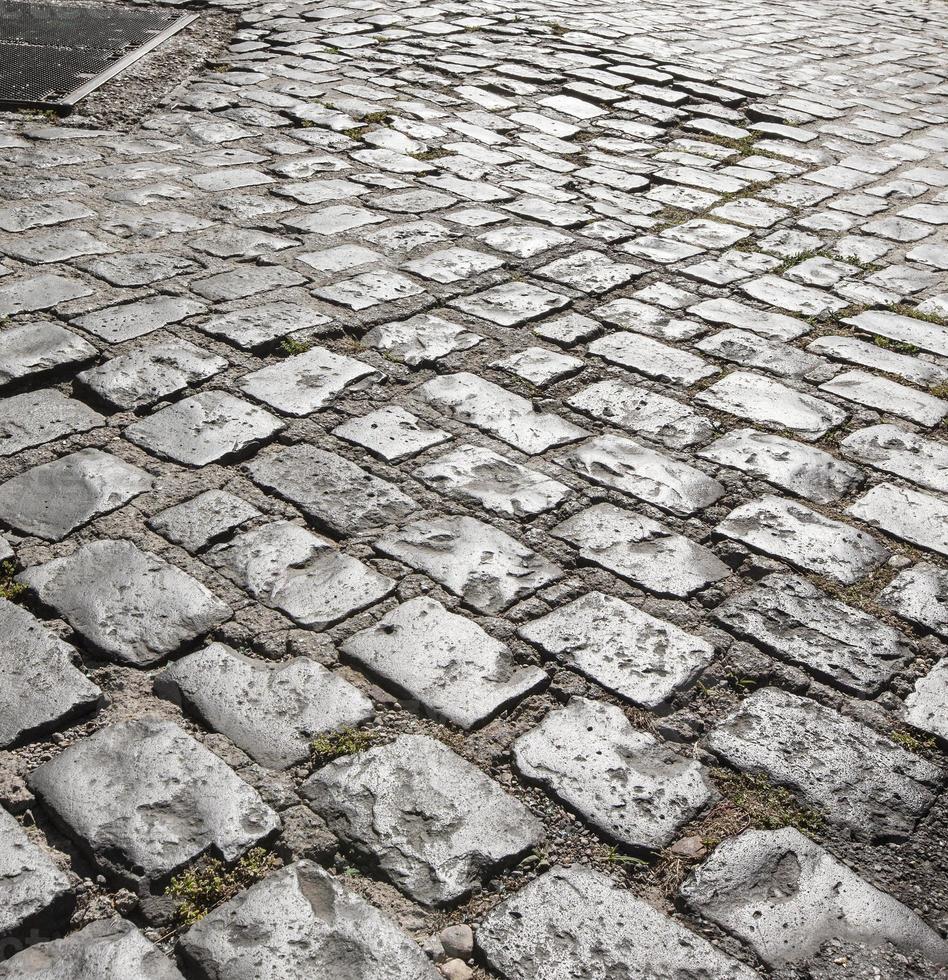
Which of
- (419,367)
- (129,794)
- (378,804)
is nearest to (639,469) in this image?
(419,367)

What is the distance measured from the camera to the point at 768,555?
109 inches

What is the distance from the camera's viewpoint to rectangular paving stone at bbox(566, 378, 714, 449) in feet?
10.7

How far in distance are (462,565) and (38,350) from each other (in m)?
1.58

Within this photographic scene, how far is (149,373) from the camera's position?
3.30 metres

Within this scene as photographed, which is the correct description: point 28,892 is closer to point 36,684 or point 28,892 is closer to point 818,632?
point 36,684

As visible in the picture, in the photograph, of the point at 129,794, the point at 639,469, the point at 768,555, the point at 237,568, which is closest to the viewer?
the point at 129,794

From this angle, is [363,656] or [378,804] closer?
[378,804]

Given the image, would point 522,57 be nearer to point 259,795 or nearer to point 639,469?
point 639,469

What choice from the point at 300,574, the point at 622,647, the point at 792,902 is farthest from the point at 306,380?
the point at 792,902

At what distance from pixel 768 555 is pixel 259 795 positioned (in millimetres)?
1426

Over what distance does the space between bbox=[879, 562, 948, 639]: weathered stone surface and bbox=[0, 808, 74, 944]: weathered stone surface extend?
6.23 ft

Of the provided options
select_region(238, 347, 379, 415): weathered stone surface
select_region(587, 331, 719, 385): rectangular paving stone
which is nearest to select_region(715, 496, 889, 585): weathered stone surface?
select_region(587, 331, 719, 385): rectangular paving stone

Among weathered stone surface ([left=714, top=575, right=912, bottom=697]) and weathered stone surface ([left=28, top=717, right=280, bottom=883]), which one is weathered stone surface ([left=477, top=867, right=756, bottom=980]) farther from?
weathered stone surface ([left=714, top=575, right=912, bottom=697])

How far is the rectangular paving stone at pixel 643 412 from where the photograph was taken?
10.7ft
